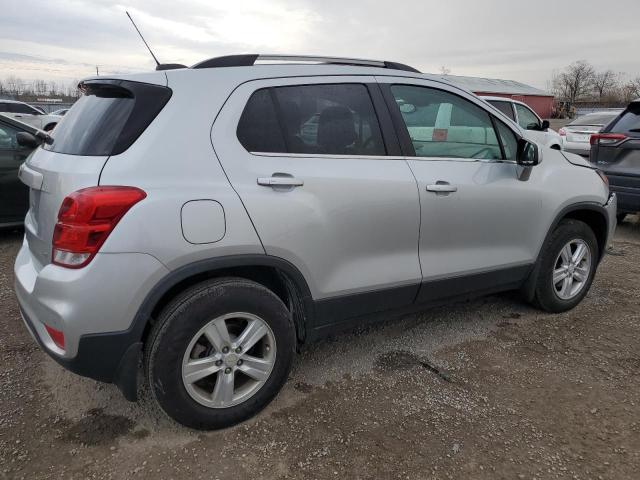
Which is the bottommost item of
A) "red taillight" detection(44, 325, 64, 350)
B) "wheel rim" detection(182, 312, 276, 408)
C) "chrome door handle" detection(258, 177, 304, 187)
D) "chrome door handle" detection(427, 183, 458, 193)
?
"wheel rim" detection(182, 312, 276, 408)

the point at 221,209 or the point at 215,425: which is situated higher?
the point at 221,209

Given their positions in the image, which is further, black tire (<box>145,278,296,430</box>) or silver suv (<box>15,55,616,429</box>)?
black tire (<box>145,278,296,430</box>)

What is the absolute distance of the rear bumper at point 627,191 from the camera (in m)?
5.79

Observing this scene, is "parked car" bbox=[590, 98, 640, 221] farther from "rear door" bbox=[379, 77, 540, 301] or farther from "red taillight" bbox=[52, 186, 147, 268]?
"red taillight" bbox=[52, 186, 147, 268]

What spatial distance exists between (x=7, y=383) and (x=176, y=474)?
4.52 ft

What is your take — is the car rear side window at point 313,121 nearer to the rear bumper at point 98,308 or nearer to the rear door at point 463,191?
the rear door at point 463,191

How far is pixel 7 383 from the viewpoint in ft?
9.50

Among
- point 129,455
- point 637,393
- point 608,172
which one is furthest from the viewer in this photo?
Result: point 608,172

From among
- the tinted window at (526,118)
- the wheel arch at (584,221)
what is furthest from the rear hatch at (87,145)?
the tinted window at (526,118)

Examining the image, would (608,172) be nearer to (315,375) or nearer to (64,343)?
(315,375)

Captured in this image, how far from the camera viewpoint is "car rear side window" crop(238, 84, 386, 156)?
8.07ft

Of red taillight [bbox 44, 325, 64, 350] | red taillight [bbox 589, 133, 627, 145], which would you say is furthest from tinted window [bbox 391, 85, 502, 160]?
red taillight [bbox 589, 133, 627, 145]

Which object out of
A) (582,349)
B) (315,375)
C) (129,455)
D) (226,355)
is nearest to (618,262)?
(582,349)

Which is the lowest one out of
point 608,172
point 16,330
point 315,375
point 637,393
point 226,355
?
point 16,330
